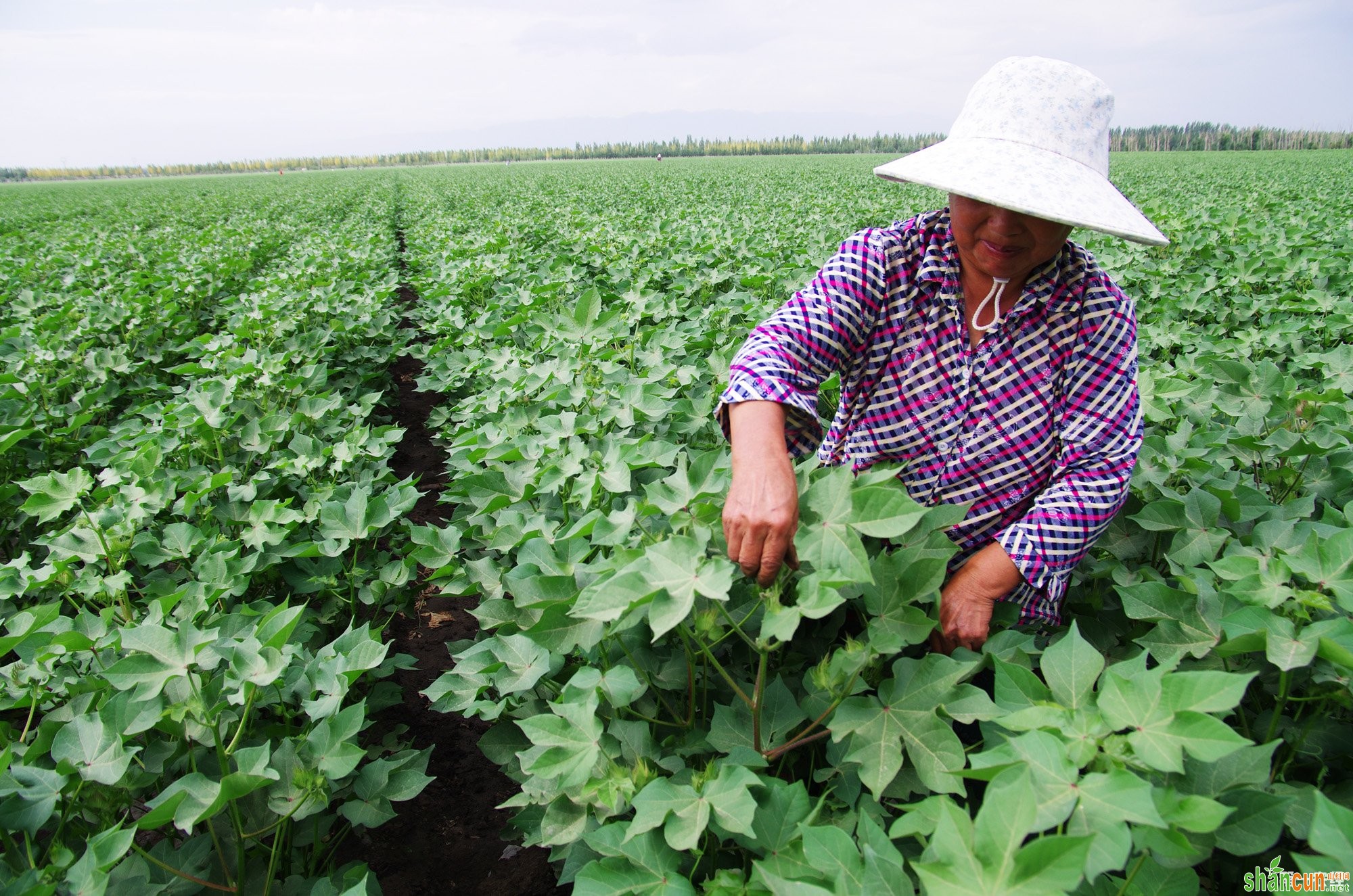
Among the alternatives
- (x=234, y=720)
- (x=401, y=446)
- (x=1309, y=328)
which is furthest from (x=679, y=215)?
(x=234, y=720)

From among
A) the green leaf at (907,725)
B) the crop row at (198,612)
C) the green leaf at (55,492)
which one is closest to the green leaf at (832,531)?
the green leaf at (907,725)

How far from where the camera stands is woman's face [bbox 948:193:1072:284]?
4.20ft

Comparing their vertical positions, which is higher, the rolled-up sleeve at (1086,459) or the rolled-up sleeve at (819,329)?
the rolled-up sleeve at (819,329)

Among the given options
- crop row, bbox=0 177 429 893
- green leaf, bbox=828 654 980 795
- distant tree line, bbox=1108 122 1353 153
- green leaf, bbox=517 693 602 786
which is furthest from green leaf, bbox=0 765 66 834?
distant tree line, bbox=1108 122 1353 153

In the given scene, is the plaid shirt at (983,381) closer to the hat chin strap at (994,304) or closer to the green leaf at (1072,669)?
the hat chin strap at (994,304)

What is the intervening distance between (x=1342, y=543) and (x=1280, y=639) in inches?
8.4

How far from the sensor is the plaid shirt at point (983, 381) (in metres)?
1.36

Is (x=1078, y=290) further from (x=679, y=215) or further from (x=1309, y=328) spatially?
(x=679, y=215)

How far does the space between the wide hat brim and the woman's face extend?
0.07 meters

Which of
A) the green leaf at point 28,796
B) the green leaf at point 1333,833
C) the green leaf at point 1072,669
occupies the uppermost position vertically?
the green leaf at point 1333,833

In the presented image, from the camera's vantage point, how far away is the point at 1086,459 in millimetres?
1415

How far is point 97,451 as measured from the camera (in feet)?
8.78

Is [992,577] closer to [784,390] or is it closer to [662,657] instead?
[784,390]

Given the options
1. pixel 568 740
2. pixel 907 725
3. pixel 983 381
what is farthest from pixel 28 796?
pixel 983 381
